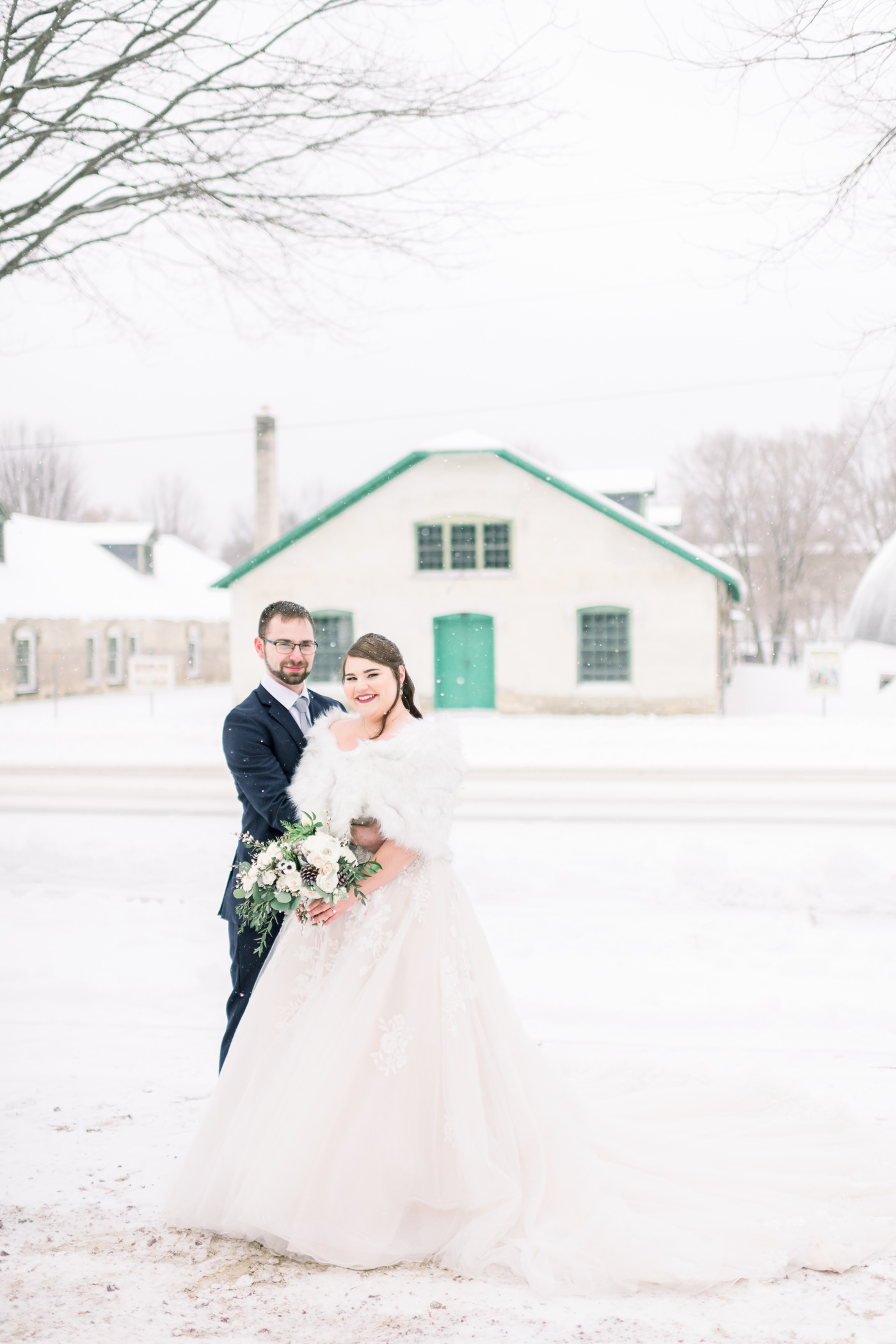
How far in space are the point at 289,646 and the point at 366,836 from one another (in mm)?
883

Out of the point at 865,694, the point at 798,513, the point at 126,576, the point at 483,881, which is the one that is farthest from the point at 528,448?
the point at 483,881

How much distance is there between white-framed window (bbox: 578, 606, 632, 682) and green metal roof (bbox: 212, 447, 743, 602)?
1945mm

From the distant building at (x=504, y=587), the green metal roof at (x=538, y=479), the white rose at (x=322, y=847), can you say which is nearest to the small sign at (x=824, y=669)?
the distant building at (x=504, y=587)

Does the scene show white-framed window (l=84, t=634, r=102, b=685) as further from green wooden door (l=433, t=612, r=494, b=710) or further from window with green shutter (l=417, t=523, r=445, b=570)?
green wooden door (l=433, t=612, r=494, b=710)

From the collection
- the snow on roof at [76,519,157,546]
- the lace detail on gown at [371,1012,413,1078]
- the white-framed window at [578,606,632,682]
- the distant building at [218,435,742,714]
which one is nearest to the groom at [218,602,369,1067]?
the lace detail on gown at [371,1012,413,1078]

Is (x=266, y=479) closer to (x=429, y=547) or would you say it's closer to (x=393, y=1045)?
(x=429, y=547)

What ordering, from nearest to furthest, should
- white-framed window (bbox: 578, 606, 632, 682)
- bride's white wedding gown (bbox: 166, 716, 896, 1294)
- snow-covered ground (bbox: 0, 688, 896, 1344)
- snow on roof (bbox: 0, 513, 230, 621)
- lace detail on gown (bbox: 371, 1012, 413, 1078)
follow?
snow-covered ground (bbox: 0, 688, 896, 1344)
bride's white wedding gown (bbox: 166, 716, 896, 1294)
lace detail on gown (bbox: 371, 1012, 413, 1078)
white-framed window (bbox: 578, 606, 632, 682)
snow on roof (bbox: 0, 513, 230, 621)

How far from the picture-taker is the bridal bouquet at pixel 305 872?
330 centimetres

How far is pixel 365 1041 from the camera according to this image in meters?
3.41

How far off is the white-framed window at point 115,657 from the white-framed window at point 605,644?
19.8 meters

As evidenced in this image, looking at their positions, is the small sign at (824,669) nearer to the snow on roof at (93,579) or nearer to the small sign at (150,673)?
the small sign at (150,673)

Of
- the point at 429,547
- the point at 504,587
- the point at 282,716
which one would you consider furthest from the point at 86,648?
the point at 282,716

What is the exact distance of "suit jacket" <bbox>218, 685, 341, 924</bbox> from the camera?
3777 millimetres

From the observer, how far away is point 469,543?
24984 mm
